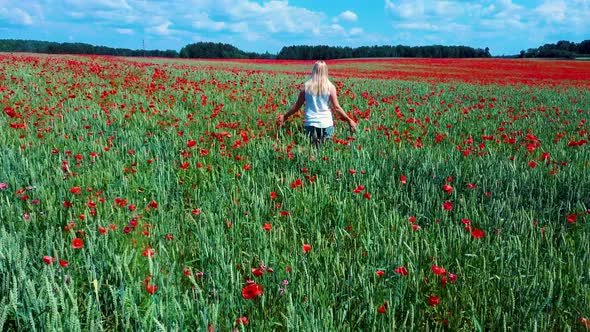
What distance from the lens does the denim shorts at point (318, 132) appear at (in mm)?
6307

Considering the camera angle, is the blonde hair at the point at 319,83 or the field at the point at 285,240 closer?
the field at the point at 285,240

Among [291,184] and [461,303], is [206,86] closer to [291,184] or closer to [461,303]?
[291,184]

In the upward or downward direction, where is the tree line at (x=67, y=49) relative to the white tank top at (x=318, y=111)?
upward

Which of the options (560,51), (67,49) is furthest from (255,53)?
(560,51)

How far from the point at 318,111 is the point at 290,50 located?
84.5m

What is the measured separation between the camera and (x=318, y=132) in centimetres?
643

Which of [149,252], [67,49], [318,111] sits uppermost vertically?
[67,49]

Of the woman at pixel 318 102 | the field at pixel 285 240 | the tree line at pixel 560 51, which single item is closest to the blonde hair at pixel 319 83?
the woman at pixel 318 102

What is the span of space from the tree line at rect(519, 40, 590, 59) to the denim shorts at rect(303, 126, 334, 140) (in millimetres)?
72346

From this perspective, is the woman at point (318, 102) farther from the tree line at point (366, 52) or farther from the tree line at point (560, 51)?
the tree line at point (366, 52)

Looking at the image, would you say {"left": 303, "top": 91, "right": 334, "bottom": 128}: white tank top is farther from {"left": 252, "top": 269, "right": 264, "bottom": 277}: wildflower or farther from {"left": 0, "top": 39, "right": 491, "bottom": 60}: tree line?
{"left": 0, "top": 39, "right": 491, "bottom": 60}: tree line

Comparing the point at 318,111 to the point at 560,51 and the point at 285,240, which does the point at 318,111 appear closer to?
the point at 285,240

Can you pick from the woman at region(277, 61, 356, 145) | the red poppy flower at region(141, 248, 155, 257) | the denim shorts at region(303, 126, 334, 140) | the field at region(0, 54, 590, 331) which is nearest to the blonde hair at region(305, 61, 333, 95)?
the woman at region(277, 61, 356, 145)

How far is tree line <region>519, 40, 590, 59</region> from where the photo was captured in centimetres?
6906
